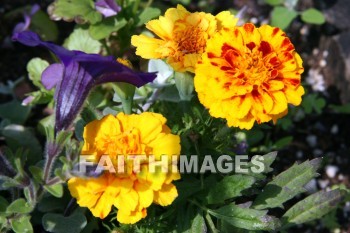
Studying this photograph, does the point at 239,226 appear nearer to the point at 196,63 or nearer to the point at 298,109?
the point at 196,63

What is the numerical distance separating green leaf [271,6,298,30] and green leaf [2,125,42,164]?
87cm

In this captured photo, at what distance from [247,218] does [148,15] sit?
703mm

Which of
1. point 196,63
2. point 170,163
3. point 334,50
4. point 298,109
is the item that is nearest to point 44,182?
point 170,163

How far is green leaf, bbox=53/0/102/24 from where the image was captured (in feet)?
5.55

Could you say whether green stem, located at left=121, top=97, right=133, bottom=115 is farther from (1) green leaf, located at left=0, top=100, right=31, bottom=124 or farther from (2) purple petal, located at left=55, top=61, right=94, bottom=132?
(1) green leaf, located at left=0, top=100, right=31, bottom=124

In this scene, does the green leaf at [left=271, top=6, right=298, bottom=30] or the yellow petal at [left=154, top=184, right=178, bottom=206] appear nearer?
the yellow petal at [left=154, top=184, right=178, bottom=206]

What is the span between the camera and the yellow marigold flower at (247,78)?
44.8 inches

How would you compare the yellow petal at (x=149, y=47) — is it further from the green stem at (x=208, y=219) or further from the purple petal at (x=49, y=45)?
the green stem at (x=208, y=219)

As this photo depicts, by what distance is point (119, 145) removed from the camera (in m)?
1.10

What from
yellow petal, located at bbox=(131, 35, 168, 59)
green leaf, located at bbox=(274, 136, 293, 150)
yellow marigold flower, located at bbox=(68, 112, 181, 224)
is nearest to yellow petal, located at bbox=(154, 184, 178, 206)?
yellow marigold flower, located at bbox=(68, 112, 181, 224)

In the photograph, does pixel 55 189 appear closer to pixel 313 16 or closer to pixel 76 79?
pixel 76 79

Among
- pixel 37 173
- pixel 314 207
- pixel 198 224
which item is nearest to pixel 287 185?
pixel 314 207

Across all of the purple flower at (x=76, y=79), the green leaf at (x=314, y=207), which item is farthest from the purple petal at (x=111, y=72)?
the green leaf at (x=314, y=207)

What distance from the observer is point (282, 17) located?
201cm
